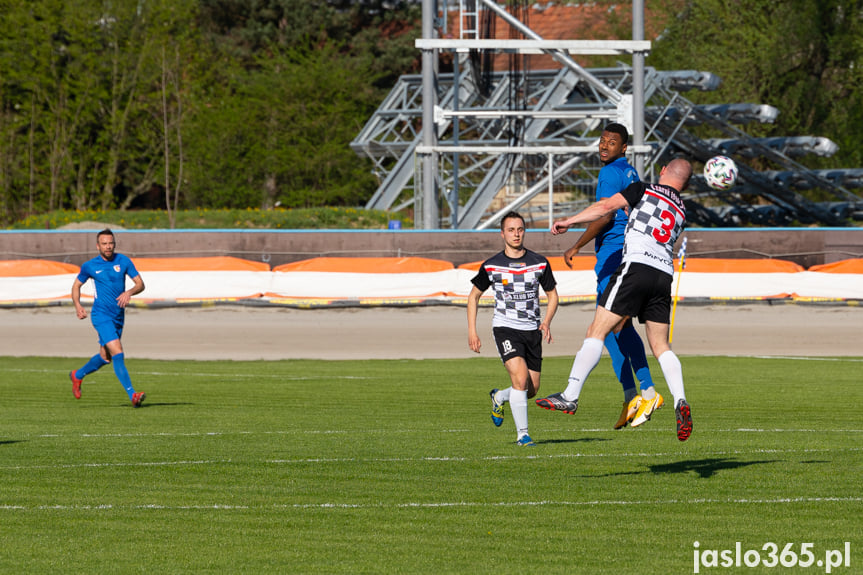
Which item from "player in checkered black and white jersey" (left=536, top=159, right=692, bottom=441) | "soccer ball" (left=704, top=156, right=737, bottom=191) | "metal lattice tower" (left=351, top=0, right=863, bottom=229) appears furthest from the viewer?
"metal lattice tower" (left=351, top=0, right=863, bottom=229)

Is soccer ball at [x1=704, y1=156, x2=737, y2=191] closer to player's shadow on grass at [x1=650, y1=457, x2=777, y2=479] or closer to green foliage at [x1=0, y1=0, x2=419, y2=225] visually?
player's shadow on grass at [x1=650, y1=457, x2=777, y2=479]

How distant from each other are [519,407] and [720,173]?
2456 mm

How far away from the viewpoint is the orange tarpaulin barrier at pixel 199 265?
29.5 meters

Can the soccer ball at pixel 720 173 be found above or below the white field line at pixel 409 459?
above

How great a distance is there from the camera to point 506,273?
9.28m

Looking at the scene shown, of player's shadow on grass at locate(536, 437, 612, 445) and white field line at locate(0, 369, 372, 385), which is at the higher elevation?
player's shadow on grass at locate(536, 437, 612, 445)

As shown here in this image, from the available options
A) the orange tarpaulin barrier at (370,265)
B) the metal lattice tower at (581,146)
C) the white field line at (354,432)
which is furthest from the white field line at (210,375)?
the metal lattice tower at (581,146)

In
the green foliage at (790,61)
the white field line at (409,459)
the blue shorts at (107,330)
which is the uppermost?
the green foliage at (790,61)

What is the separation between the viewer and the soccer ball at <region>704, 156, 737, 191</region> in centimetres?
880

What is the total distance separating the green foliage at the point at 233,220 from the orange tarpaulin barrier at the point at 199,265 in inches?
367

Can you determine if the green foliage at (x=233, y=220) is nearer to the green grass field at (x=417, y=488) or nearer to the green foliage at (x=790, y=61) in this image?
the green foliage at (x=790, y=61)

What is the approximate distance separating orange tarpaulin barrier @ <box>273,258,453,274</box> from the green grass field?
14.9 m

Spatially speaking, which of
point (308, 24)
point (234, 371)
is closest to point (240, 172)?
point (308, 24)

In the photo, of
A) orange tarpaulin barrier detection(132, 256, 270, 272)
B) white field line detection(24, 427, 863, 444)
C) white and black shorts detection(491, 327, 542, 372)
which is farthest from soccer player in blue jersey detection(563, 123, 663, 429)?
orange tarpaulin barrier detection(132, 256, 270, 272)
